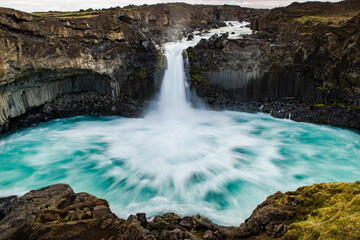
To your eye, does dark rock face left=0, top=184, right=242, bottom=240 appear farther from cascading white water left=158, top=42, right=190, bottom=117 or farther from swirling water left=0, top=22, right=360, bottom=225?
cascading white water left=158, top=42, right=190, bottom=117

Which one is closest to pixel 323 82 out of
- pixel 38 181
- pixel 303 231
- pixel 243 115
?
pixel 243 115

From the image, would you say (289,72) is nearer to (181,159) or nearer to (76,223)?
(181,159)

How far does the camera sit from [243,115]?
17984mm

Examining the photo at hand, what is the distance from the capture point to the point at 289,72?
16938 mm

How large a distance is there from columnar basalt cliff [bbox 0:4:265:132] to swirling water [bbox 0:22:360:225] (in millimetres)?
1303

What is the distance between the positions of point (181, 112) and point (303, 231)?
15.7 metres

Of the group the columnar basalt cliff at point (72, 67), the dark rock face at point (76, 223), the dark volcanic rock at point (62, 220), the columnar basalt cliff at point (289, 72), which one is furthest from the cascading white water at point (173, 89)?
the dark volcanic rock at point (62, 220)

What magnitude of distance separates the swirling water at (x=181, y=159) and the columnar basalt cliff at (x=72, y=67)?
1303 millimetres

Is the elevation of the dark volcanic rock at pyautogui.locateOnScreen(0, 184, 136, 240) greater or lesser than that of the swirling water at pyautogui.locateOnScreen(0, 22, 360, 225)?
greater

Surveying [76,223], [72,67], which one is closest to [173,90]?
[72,67]

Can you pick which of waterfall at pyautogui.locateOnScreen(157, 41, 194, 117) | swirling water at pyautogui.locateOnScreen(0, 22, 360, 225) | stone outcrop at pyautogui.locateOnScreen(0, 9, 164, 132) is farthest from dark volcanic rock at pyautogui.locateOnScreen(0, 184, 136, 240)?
waterfall at pyautogui.locateOnScreen(157, 41, 194, 117)

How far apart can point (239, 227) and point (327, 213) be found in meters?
1.82

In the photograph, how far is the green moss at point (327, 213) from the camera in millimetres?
2971

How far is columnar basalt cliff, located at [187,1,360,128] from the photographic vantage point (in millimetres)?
14609
